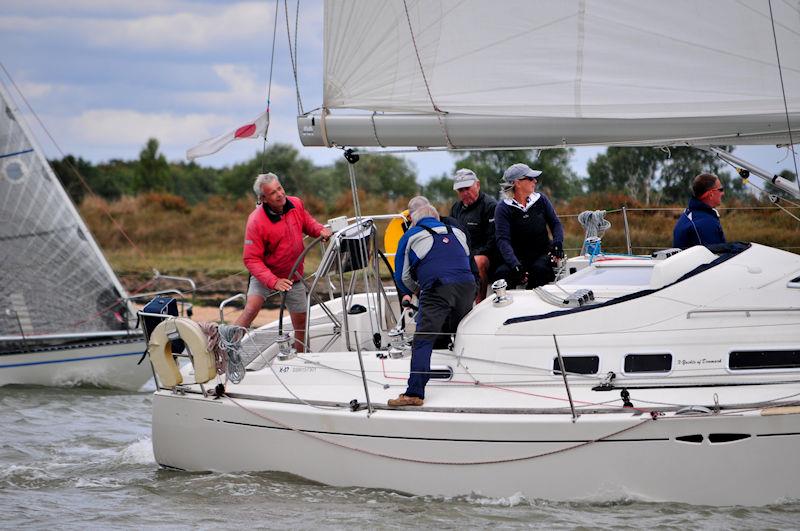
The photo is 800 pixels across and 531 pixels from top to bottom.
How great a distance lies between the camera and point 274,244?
8148 mm

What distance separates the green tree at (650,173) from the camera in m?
10.1

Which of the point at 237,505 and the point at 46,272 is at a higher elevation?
the point at 46,272

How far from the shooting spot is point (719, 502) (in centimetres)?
609

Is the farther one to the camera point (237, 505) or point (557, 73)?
point (557, 73)

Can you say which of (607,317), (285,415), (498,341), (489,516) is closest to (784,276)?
(607,317)

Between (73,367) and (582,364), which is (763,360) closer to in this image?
(582,364)

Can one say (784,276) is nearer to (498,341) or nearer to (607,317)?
(607,317)

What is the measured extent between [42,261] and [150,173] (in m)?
20.1

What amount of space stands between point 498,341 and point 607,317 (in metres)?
0.67

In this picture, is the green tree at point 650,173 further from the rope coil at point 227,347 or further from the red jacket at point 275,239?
the rope coil at point 227,347

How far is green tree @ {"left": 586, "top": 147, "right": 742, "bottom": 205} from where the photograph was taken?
33.2ft

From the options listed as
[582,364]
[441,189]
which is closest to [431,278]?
[582,364]

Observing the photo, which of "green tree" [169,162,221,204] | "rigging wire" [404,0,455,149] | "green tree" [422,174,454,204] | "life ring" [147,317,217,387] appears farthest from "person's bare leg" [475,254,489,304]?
"green tree" [169,162,221,204]

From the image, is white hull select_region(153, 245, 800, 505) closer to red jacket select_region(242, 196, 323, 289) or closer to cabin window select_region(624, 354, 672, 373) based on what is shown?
cabin window select_region(624, 354, 672, 373)
